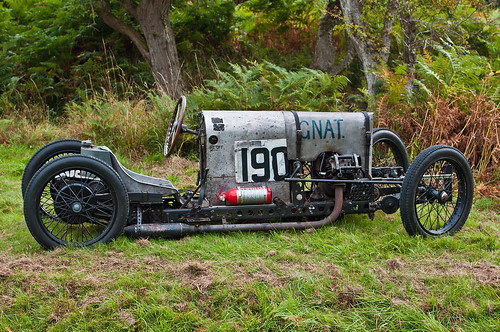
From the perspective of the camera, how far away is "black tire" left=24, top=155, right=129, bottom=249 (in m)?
4.00

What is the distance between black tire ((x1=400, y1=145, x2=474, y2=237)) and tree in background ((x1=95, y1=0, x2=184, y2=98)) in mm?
6442

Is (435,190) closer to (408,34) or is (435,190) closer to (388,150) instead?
(388,150)

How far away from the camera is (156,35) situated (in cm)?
1042

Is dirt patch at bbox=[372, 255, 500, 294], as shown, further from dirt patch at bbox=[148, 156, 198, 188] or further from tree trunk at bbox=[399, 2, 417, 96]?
tree trunk at bbox=[399, 2, 417, 96]

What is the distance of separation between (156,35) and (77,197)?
694 cm

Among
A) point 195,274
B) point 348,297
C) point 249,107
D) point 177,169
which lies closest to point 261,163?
point 195,274

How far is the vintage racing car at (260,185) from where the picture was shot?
4359 mm

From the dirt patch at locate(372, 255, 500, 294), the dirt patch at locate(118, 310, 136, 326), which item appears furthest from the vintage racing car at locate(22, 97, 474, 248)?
the dirt patch at locate(118, 310, 136, 326)

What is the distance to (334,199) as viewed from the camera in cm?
497

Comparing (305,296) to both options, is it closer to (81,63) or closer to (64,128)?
(64,128)

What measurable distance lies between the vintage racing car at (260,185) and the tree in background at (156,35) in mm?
5588

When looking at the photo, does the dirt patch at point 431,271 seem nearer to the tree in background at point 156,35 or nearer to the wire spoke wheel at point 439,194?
the wire spoke wheel at point 439,194

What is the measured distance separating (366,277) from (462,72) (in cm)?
497

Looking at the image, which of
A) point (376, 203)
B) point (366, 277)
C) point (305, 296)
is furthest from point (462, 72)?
point (305, 296)
